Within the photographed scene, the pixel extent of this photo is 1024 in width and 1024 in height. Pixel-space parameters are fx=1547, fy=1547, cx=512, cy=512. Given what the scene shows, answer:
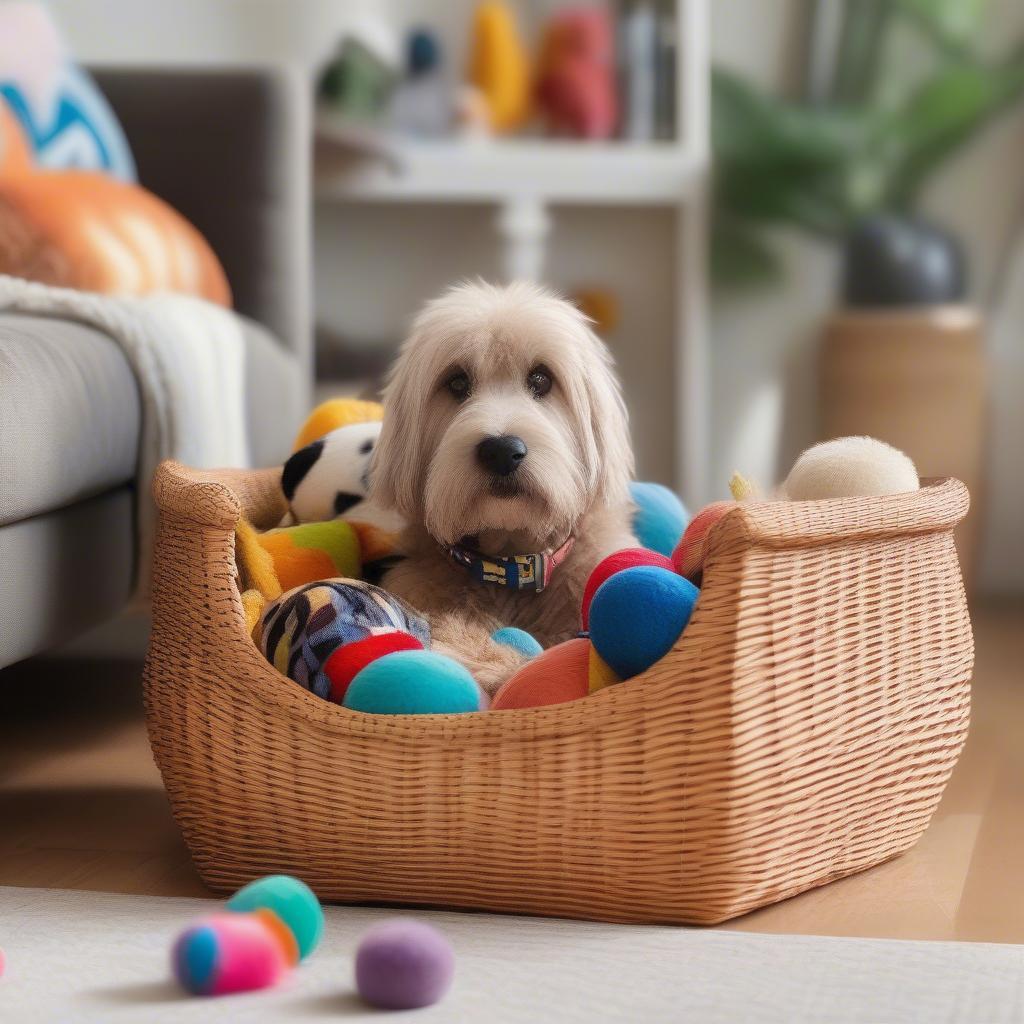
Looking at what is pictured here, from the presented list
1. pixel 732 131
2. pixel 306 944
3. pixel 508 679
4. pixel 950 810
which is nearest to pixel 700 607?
pixel 508 679

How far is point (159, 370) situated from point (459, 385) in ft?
1.71

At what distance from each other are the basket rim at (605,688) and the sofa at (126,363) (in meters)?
0.21

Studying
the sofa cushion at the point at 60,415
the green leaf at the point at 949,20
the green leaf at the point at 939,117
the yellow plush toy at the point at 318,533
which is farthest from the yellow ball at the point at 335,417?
the green leaf at the point at 949,20

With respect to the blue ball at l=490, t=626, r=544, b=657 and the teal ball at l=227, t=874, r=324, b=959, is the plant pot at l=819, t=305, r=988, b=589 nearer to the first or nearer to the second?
the blue ball at l=490, t=626, r=544, b=657

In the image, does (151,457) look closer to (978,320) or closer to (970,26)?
(978,320)

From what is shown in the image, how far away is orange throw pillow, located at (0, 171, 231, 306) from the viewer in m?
2.13

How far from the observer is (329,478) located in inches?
69.6

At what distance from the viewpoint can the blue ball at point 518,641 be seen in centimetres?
149

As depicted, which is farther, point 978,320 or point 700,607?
point 978,320

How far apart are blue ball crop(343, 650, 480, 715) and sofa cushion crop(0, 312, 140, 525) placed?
1.41ft

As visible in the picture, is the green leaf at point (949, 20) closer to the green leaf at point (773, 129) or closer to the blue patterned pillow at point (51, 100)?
the green leaf at point (773, 129)

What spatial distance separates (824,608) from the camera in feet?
4.27

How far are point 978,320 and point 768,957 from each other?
2354 mm

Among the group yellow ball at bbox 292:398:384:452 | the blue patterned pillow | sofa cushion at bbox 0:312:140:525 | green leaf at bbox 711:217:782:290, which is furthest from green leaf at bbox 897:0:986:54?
sofa cushion at bbox 0:312:140:525
